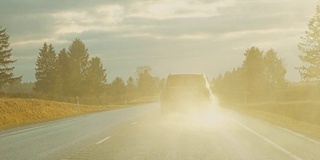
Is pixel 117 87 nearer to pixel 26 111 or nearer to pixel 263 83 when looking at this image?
pixel 263 83

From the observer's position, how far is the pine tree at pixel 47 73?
87.7m

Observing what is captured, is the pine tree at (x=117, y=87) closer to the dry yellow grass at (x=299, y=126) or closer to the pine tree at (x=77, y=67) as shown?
the pine tree at (x=77, y=67)

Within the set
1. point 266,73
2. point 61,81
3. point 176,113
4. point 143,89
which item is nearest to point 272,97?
point 266,73

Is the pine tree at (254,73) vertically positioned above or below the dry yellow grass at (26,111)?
above

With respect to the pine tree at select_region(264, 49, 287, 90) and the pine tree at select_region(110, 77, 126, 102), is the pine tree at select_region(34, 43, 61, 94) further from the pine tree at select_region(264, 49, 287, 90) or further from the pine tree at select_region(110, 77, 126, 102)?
the pine tree at select_region(264, 49, 287, 90)

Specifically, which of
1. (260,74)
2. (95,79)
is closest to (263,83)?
(260,74)

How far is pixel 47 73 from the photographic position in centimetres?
8862

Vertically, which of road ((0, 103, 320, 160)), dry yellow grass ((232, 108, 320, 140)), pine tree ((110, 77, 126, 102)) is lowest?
dry yellow grass ((232, 108, 320, 140))

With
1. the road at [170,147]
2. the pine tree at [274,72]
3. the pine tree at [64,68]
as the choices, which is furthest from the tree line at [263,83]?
the road at [170,147]

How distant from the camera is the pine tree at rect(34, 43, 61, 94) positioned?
87.7 m

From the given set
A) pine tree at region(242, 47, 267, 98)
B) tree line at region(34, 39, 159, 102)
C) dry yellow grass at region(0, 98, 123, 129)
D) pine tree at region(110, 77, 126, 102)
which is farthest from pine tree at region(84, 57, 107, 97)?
dry yellow grass at region(0, 98, 123, 129)

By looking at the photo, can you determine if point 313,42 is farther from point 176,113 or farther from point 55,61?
point 55,61

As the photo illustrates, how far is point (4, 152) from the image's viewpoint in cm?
1137

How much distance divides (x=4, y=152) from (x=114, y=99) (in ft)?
256
